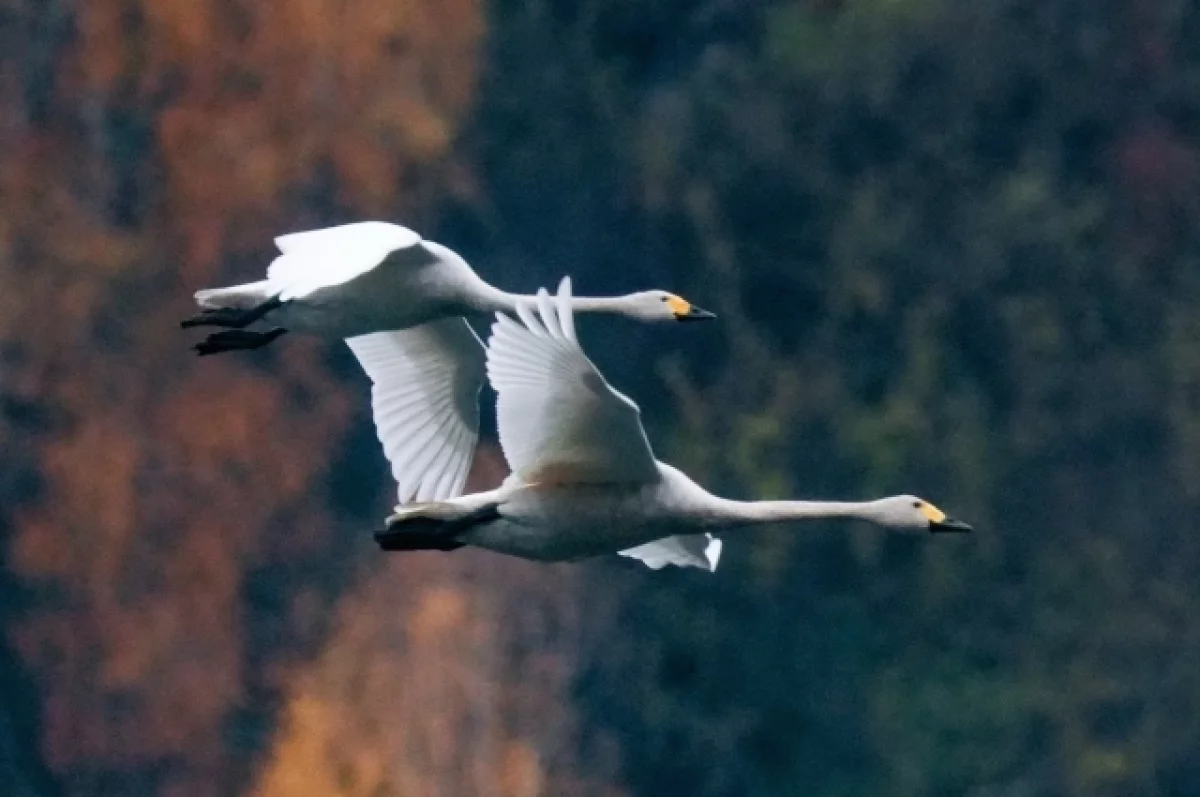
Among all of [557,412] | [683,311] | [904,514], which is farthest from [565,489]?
[683,311]

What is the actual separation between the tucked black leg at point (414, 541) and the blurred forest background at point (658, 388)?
10.1 metres

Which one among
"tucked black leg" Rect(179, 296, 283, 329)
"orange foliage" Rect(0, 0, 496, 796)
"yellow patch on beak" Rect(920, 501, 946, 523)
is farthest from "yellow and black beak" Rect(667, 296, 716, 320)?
"orange foliage" Rect(0, 0, 496, 796)

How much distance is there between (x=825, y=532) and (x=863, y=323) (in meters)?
1.96

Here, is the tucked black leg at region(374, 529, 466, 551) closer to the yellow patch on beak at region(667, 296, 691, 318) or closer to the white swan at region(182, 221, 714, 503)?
the white swan at region(182, 221, 714, 503)

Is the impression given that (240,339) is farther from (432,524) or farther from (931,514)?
(931,514)

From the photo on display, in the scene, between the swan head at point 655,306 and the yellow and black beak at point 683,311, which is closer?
the yellow and black beak at point 683,311

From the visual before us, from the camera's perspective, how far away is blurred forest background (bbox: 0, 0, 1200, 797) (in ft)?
72.0

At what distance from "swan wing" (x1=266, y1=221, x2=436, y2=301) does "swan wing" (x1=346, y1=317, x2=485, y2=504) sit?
1.10 m

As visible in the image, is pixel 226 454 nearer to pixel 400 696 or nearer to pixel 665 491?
pixel 400 696

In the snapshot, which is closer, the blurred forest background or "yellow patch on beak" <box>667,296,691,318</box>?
"yellow patch on beak" <box>667,296,691,318</box>

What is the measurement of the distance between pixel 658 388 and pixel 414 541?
1451 cm

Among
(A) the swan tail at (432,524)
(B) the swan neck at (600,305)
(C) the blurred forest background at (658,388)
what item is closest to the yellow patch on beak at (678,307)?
(B) the swan neck at (600,305)

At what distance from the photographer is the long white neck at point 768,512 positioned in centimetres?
895

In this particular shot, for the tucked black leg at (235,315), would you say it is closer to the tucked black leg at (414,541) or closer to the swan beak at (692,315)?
the tucked black leg at (414,541)
